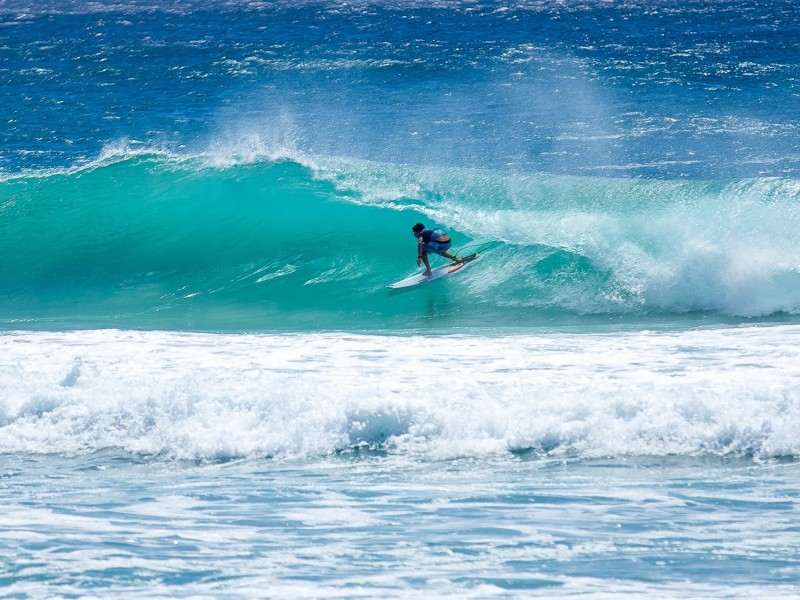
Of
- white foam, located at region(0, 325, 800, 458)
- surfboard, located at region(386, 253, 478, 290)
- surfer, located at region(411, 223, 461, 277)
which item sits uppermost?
surfer, located at region(411, 223, 461, 277)

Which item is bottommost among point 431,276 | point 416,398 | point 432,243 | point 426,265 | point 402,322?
point 416,398

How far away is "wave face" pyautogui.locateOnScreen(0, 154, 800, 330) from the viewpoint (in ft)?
43.8

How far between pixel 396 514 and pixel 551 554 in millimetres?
1294

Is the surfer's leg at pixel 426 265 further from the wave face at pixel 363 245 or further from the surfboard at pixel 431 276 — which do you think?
the wave face at pixel 363 245

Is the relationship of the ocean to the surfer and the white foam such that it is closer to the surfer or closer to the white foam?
the white foam

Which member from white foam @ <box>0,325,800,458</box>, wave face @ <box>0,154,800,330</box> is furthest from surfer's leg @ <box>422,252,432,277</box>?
white foam @ <box>0,325,800,458</box>

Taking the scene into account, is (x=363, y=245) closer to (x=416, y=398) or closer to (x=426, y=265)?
(x=426, y=265)

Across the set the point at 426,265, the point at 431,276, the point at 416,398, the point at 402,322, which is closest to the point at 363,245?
the point at 431,276

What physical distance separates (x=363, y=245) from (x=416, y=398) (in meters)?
6.86

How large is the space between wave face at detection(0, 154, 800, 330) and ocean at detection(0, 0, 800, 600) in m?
0.06

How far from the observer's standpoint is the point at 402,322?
1313 cm

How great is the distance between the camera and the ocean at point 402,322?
21.1ft

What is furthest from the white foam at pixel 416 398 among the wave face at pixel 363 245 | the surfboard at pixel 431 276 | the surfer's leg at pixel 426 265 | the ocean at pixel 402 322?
the surfboard at pixel 431 276

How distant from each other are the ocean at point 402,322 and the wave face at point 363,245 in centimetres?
6
